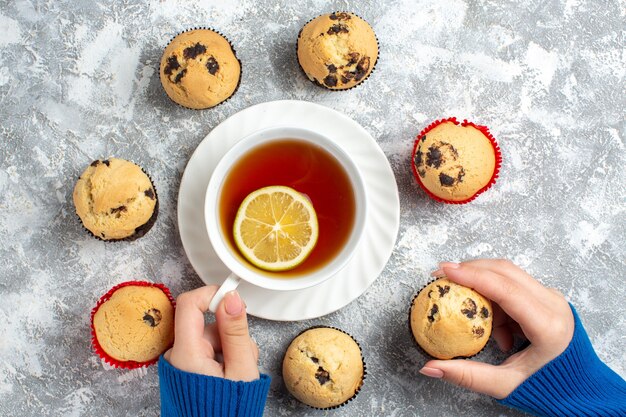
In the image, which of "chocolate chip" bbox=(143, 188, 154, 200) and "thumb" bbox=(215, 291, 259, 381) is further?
"chocolate chip" bbox=(143, 188, 154, 200)

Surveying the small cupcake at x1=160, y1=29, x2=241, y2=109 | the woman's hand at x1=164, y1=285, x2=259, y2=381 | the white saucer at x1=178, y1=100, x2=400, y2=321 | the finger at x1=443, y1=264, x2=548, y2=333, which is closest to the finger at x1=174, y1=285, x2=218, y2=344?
the woman's hand at x1=164, y1=285, x2=259, y2=381

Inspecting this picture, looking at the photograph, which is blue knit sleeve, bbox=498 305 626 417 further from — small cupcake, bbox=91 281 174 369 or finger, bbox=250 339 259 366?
small cupcake, bbox=91 281 174 369

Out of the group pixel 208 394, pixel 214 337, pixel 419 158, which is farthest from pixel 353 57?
pixel 208 394

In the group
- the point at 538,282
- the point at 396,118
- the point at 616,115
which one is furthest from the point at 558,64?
the point at 538,282

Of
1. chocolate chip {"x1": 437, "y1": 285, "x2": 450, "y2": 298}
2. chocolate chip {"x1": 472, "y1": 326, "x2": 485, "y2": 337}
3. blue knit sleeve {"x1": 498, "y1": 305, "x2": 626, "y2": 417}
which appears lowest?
blue knit sleeve {"x1": 498, "y1": 305, "x2": 626, "y2": 417}

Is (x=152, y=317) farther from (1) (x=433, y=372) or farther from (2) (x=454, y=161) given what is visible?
(2) (x=454, y=161)

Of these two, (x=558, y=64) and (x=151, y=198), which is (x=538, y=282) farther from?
(x=151, y=198)
